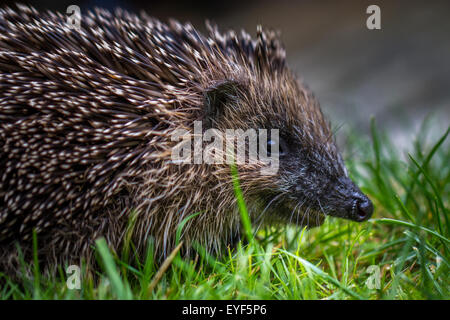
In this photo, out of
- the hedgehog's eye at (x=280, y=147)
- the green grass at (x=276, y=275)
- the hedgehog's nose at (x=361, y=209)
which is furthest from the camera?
the hedgehog's eye at (x=280, y=147)

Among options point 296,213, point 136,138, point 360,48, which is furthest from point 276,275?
point 360,48

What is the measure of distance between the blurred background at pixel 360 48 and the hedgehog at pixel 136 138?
11.7 ft

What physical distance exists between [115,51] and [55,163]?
100cm

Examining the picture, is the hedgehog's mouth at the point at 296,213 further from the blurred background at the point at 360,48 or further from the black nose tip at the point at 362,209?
the blurred background at the point at 360,48

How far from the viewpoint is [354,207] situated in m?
3.77

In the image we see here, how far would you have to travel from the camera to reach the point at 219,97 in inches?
154

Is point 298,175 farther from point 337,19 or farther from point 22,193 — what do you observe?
point 337,19

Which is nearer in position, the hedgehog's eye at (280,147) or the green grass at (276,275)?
the green grass at (276,275)

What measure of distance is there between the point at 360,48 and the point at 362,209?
727 centimetres

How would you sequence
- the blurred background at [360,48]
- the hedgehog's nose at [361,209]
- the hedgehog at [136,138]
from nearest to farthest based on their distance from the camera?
the hedgehog at [136,138], the hedgehog's nose at [361,209], the blurred background at [360,48]

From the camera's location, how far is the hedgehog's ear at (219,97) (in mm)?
3820

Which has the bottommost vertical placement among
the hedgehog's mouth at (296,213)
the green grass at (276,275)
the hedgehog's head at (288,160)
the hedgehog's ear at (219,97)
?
the green grass at (276,275)

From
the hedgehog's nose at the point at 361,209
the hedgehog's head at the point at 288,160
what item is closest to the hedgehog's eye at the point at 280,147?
the hedgehog's head at the point at 288,160
